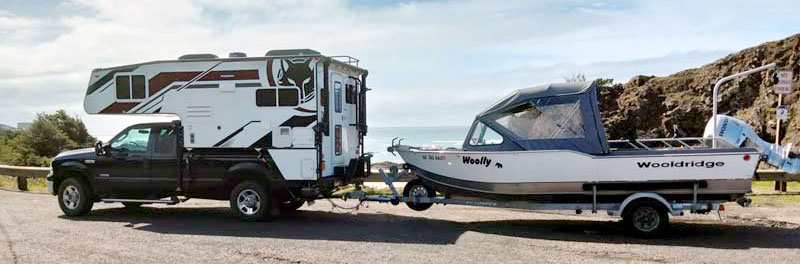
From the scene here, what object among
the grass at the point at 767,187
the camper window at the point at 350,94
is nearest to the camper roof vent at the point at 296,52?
the camper window at the point at 350,94

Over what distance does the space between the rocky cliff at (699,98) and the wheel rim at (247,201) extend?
23.4 meters

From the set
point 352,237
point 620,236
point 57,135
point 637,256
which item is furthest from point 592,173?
point 57,135

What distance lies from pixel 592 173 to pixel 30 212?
10172mm

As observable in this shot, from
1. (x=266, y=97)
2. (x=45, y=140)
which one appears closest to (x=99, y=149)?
(x=266, y=97)

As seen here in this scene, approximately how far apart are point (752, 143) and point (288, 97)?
7.40 meters

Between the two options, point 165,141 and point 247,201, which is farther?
point 165,141

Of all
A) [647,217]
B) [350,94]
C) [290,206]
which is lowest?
[290,206]

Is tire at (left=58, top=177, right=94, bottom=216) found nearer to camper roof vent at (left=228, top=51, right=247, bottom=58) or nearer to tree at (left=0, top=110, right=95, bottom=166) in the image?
camper roof vent at (left=228, top=51, right=247, bottom=58)

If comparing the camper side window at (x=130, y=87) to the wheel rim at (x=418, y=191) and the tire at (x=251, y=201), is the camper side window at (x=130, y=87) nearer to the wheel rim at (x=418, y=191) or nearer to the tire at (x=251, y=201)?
the tire at (x=251, y=201)

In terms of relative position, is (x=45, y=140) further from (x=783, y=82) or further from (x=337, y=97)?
(x=783, y=82)

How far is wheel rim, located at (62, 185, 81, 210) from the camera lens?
459 inches

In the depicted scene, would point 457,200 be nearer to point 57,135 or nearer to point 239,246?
point 239,246

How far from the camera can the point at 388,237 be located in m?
9.42

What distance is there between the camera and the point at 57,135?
1478 inches
